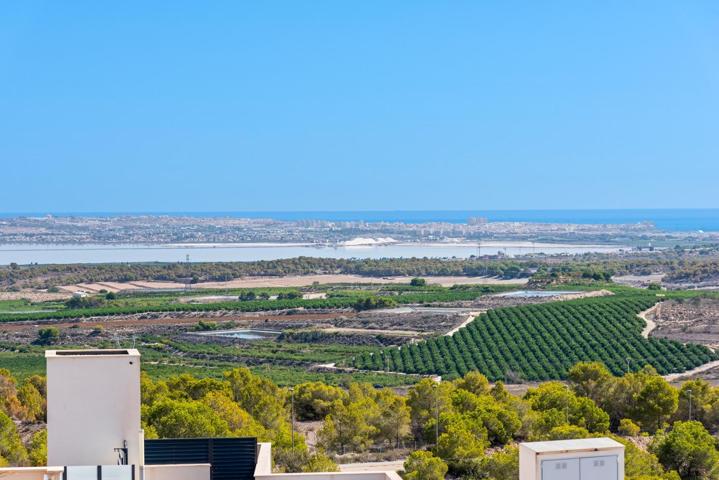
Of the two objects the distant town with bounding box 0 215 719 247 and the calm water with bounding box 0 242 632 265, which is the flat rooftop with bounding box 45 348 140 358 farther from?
the distant town with bounding box 0 215 719 247

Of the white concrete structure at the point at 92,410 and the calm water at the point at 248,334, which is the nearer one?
the white concrete structure at the point at 92,410

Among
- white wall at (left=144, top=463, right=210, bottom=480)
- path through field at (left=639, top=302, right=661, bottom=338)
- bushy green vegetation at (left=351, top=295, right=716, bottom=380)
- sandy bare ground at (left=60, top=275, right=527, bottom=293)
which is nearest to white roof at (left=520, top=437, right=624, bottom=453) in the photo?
white wall at (left=144, top=463, right=210, bottom=480)

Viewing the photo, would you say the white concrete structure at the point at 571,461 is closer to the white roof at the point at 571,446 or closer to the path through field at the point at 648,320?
the white roof at the point at 571,446

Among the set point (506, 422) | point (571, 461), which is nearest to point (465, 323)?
point (506, 422)

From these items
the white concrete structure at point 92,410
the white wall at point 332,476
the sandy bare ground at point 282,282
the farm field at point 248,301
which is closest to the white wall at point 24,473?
the white concrete structure at point 92,410

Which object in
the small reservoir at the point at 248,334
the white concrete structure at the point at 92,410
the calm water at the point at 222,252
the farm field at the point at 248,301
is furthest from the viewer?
the calm water at the point at 222,252

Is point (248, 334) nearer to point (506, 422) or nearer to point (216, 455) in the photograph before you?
point (506, 422)

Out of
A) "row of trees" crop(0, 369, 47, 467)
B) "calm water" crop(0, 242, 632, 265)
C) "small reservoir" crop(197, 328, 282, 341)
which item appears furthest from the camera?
"calm water" crop(0, 242, 632, 265)
